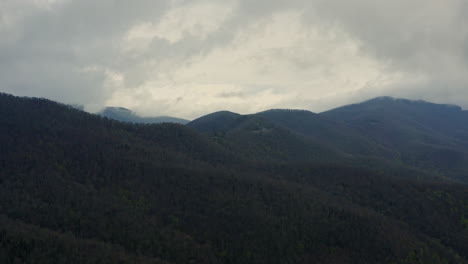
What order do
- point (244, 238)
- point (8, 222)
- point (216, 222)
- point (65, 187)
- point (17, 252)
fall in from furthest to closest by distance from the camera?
point (65, 187) < point (216, 222) < point (244, 238) < point (8, 222) < point (17, 252)

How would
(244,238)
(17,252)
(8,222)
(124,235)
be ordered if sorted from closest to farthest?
1. (17,252)
2. (8,222)
3. (124,235)
4. (244,238)

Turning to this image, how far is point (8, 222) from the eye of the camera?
137m

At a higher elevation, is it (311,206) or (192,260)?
(311,206)

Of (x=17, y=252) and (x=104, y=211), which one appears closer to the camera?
(x=17, y=252)

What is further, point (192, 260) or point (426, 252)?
point (426, 252)

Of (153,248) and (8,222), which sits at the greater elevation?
(8,222)

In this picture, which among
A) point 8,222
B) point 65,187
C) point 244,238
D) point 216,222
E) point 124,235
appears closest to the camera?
point 8,222

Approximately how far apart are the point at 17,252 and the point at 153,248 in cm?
4732

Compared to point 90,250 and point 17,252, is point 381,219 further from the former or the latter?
point 17,252

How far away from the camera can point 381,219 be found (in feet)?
637

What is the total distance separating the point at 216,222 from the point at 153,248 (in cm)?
3816

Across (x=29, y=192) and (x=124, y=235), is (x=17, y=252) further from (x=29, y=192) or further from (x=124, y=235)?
(x=29, y=192)

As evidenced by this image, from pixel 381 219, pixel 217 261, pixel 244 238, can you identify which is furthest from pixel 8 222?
pixel 381 219

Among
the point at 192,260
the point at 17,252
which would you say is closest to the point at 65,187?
the point at 17,252
